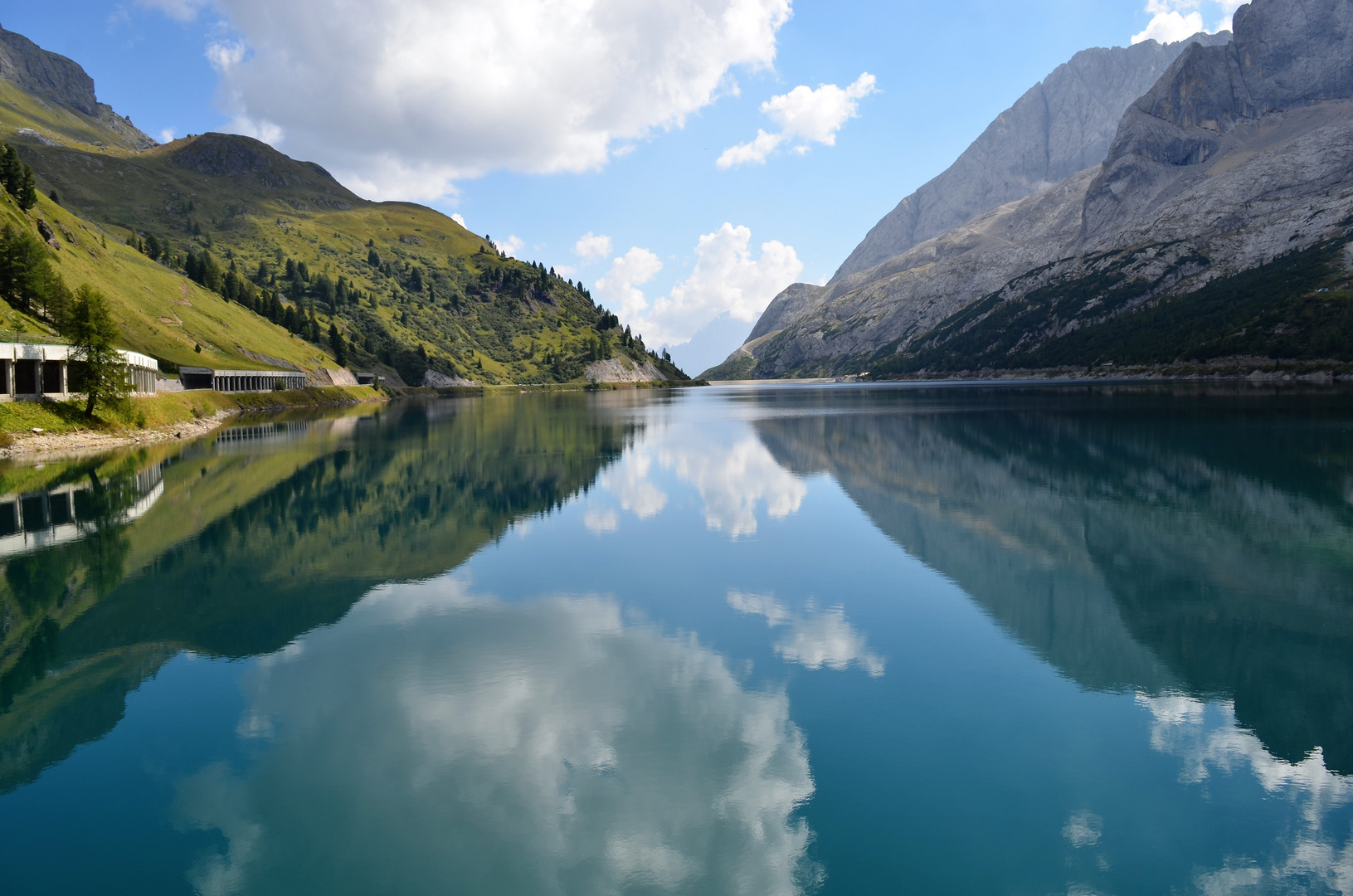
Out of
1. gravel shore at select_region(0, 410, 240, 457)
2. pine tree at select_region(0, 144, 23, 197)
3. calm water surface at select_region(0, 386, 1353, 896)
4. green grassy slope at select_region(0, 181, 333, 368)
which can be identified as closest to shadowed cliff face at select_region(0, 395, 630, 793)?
calm water surface at select_region(0, 386, 1353, 896)

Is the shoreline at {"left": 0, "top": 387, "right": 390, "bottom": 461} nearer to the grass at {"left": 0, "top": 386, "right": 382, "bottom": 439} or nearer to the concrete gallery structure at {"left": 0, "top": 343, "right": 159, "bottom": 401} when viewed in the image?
the grass at {"left": 0, "top": 386, "right": 382, "bottom": 439}

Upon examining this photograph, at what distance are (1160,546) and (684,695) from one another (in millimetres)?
25118

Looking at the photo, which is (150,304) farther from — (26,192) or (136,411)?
(136,411)

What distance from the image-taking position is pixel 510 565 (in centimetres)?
3091

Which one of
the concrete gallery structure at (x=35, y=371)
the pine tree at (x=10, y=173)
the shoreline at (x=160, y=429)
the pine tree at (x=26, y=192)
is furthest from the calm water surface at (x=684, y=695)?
the pine tree at (x=10, y=173)

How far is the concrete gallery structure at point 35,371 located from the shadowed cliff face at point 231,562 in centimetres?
1766

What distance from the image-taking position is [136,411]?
84000 millimetres

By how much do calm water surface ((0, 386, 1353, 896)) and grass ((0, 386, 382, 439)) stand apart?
34.1m

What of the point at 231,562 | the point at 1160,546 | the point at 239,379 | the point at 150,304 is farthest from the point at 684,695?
the point at 150,304

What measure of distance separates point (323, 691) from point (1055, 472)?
49090 mm

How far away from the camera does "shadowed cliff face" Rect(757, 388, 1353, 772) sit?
18.6 meters

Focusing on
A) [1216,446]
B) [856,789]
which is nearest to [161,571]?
[856,789]

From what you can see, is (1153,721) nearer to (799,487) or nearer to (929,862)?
(929,862)

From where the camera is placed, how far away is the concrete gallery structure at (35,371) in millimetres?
68812
